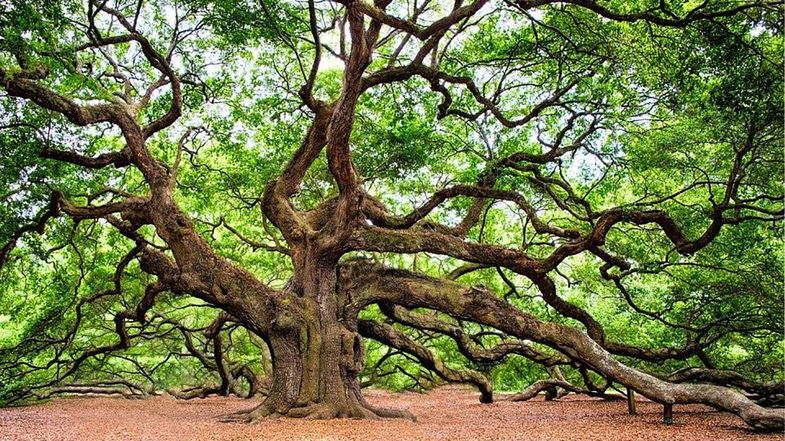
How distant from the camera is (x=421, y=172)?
38.5 feet

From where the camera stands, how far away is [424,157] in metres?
9.62

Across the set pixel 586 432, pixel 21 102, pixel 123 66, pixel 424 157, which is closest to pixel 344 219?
pixel 424 157

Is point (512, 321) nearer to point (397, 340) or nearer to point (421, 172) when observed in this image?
point (397, 340)

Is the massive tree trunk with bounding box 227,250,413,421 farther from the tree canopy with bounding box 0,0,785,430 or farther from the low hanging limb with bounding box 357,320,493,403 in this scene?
the low hanging limb with bounding box 357,320,493,403

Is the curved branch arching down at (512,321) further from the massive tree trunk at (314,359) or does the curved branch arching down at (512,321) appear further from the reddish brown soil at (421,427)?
the massive tree trunk at (314,359)

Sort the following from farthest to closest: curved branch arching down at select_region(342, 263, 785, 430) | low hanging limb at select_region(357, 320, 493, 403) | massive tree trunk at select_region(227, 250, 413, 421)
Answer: low hanging limb at select_region(357, 320, 493, 403) → massive tree trunk at select_region(227, 250, 413, 421) → curved branch arching down at select_region(342, 263, 785, 430)

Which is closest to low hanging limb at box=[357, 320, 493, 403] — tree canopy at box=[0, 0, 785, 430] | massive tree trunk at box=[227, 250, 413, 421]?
tree canopy at box=[0, 0, 785, 430]

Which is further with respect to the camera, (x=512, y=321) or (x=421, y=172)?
(x=421, y=172)

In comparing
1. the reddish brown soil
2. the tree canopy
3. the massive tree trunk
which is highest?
the tree canopy

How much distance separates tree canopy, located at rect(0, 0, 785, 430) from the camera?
632cm

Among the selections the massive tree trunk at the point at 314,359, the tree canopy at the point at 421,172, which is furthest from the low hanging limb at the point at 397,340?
the massive tree trunk at the point at 314,359

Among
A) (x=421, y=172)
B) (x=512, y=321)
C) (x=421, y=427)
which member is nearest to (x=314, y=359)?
(x=421, y=427)

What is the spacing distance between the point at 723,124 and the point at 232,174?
8.66 metres

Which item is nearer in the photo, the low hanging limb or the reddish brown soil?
the reddish brown soil
